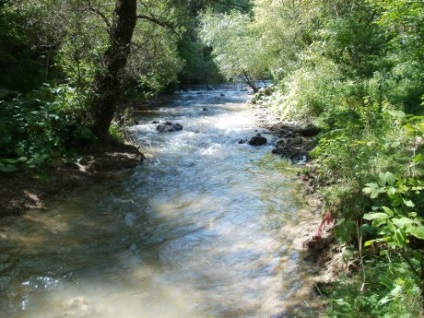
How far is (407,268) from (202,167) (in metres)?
7.00

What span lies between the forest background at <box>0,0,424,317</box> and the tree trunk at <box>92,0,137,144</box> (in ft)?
0.08

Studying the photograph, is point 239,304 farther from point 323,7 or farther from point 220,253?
point 323,7

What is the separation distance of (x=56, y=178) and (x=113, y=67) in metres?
2.95

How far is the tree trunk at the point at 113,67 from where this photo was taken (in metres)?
9.07

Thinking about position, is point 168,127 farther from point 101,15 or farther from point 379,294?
point 379,294

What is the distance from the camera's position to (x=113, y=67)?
930 cm

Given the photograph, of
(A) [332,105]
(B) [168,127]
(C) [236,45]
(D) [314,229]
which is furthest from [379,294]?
(C) [236,45]

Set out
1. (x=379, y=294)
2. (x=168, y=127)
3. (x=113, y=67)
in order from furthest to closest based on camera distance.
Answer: (x=168, y=127), (x=113, y=67), (x=379, y=294)

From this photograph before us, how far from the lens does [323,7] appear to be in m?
15.6

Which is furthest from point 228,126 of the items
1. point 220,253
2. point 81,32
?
point 220,253

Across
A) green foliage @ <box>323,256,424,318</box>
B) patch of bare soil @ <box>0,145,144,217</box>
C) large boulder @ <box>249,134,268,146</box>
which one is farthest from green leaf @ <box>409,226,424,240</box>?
large boulder @ <box>249,134,268,146</box>

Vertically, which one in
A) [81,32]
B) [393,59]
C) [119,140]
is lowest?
[119,140]

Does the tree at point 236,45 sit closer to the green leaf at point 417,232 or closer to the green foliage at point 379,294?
the green foliage at point 379,294

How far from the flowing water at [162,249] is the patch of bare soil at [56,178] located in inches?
11.2
